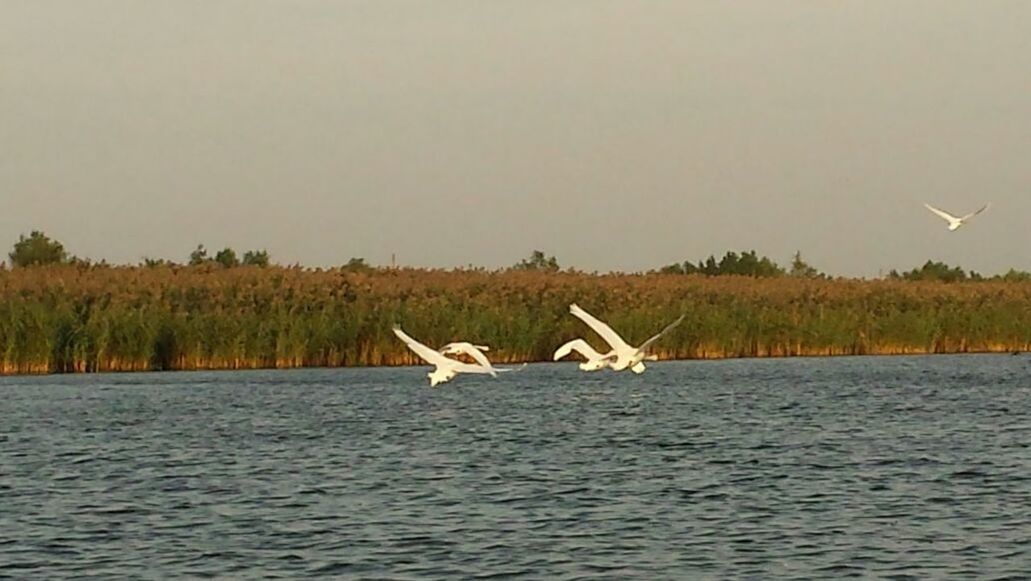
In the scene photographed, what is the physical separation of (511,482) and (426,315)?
80.0ft

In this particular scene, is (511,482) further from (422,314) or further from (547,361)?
(547,361)

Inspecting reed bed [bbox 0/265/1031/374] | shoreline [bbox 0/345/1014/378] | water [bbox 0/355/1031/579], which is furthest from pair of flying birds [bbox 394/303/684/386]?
shoreline [bbox 0/345/1014/378]

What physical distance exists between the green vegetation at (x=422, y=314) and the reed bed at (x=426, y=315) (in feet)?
0.15

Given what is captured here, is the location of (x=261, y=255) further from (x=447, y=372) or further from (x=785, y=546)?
(x=785, y=546)

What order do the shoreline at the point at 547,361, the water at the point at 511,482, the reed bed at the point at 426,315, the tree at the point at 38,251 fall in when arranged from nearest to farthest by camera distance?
the water at the point at 511,482 → the shoreline at the point at 547,361 → the reed bed at the point at 426,315 → the tree at the point at 38,251

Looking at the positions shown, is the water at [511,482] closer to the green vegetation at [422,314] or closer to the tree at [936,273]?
the green vegetation at [422,314]

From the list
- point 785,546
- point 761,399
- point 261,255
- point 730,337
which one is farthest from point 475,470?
point 261,255

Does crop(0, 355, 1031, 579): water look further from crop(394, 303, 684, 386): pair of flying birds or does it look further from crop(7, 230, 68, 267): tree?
crop(7, 230, 68, 267): tree

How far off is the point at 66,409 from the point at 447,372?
380 inches

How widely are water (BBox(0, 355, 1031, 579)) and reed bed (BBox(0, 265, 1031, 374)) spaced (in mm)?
3619

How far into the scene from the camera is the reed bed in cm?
4209

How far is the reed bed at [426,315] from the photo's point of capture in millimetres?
42094

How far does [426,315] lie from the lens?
46.4 m

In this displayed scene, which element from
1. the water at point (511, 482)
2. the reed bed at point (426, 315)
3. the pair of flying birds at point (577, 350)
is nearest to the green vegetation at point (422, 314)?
the reed bed at point (426, 315)
